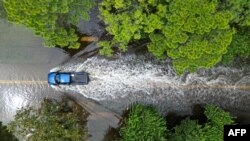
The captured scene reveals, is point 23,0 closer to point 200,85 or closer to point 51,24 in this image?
point 51,24

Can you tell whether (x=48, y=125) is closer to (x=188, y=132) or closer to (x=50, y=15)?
(x=50, y=15)

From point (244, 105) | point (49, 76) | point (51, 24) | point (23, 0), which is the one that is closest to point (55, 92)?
point (49, 76)

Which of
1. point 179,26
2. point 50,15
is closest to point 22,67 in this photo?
point 50,15

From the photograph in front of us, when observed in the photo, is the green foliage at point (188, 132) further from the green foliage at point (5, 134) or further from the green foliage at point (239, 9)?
the green foliage at point (5, 134)

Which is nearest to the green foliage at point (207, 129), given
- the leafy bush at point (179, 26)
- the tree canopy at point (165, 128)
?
the tree canopy at point (165, 128)

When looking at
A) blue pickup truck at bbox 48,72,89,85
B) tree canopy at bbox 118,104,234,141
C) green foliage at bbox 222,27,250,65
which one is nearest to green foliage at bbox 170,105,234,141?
tree canopy at bbox 118,104,234,141

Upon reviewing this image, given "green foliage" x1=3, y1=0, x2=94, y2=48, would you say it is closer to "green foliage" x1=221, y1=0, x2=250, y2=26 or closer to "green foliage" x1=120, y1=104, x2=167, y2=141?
"green foliage" x1=120, y1=104, x2=167, y2=141
